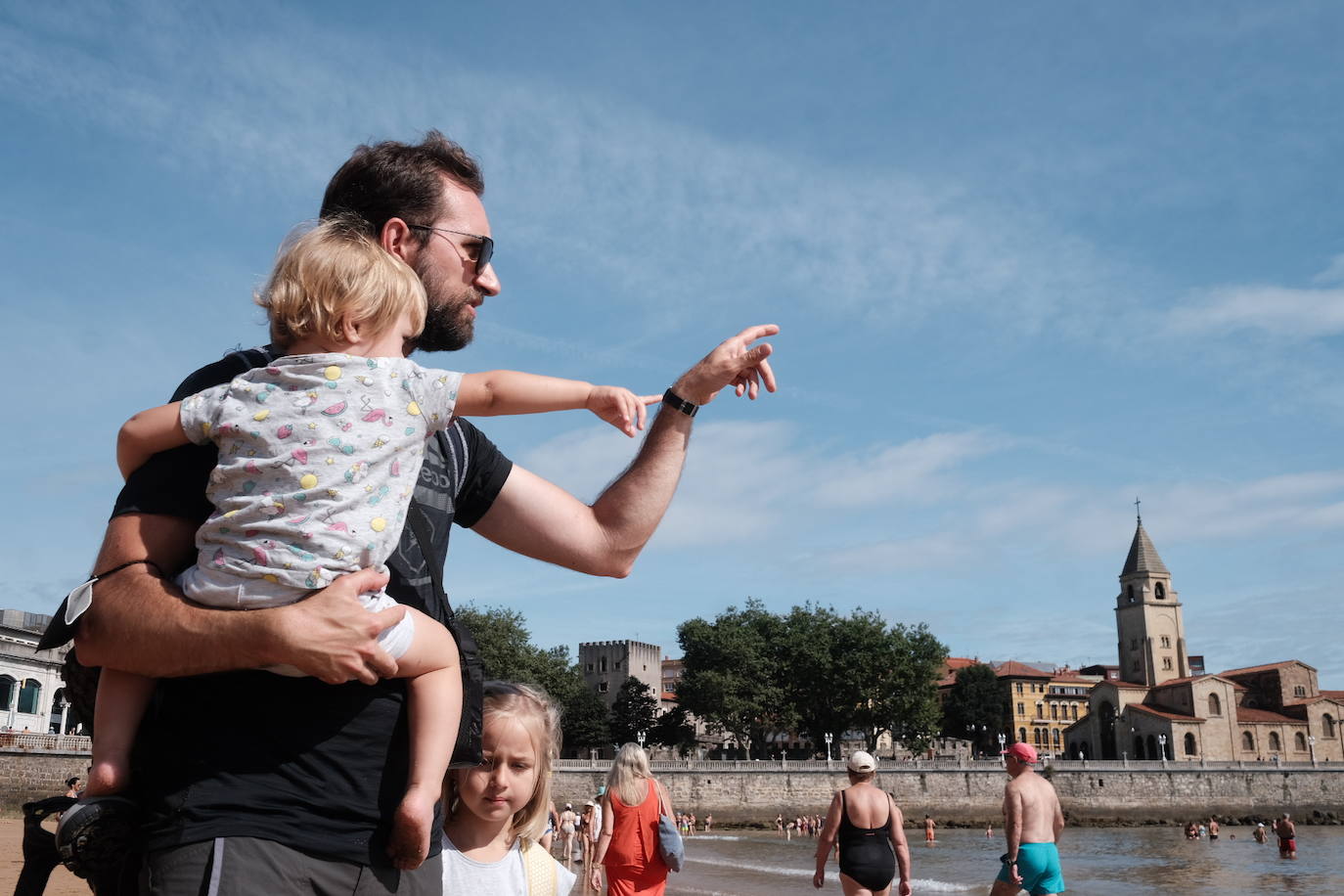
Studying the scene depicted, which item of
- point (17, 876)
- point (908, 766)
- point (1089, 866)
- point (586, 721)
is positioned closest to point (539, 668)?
point (586, 721)

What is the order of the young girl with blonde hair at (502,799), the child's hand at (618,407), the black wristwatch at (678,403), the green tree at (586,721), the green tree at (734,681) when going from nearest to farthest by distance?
the child's hand at (618,407)
the black wristwatch at (678,403)
the young girl with blonde hair at (502,799)
the green tree at (734,681)
the green tree at (586,721)

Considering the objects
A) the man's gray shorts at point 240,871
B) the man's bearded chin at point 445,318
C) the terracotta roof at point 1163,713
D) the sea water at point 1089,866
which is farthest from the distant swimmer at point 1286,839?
the man's gray shorts at point 240,871

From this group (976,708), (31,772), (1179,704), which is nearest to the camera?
(31,772)

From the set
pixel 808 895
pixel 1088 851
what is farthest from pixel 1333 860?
pixel 808 895

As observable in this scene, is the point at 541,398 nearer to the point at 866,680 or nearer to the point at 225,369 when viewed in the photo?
the point at 225,369

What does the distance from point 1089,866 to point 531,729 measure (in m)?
35.7

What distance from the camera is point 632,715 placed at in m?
77.4

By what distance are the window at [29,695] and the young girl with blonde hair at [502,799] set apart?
161 feet

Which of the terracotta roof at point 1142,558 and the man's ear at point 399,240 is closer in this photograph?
the man's ear at point 399,240

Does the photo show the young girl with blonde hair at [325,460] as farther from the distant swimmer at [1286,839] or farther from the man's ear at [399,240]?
the distant swimmer at [1286,839]

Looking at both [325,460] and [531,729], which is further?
[531,729]

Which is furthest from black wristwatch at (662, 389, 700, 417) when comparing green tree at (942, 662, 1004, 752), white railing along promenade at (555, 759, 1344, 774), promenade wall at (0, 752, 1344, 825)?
green tree at (942, 662, 1004, 752)

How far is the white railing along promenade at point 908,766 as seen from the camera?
5288 centimetres

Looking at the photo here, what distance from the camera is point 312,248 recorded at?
6.35 ft
